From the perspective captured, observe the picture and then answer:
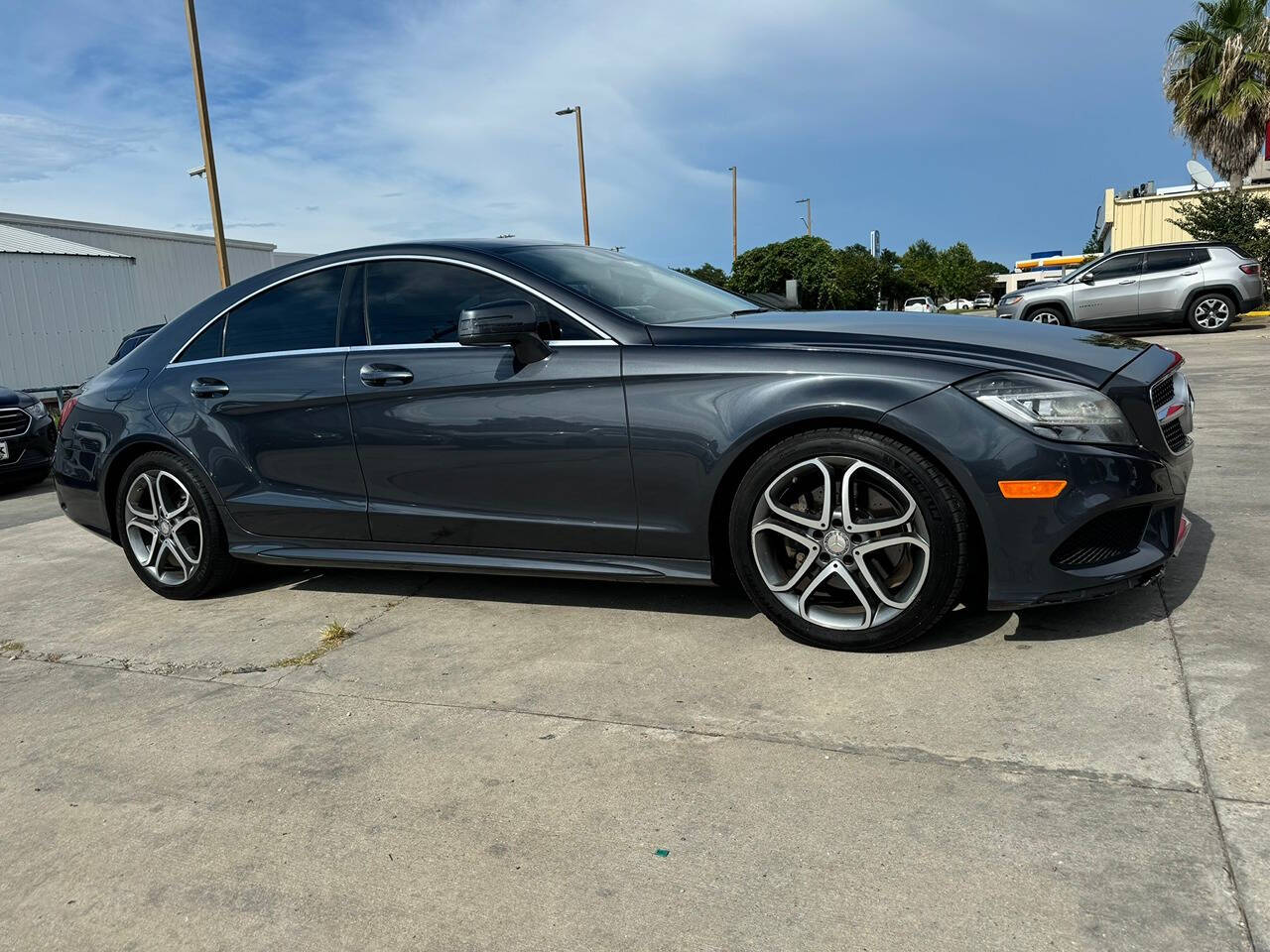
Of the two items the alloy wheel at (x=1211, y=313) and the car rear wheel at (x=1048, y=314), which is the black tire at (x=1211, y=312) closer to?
the alloy wheel at (x=1211, y=313)

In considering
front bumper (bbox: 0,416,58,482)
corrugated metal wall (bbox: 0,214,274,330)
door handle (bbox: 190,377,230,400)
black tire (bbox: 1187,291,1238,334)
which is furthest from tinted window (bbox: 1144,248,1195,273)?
corrugated metal wall (bbox: 0,214,274,330)

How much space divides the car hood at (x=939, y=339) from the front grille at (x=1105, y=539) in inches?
15.9

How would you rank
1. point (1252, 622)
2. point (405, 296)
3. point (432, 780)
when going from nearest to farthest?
point (432, 780) → point (1252, 622) → point (405, 296)

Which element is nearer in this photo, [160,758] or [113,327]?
[160,758]

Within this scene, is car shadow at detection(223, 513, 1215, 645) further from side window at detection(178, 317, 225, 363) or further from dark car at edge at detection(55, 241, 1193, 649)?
side window at detection(178, 317, 225, 363)

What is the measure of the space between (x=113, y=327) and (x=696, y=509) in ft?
89.6

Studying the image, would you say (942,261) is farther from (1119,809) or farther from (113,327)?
(1119,809)

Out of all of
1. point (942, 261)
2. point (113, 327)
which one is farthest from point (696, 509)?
point (942, 261)

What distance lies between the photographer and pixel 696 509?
11.1ft

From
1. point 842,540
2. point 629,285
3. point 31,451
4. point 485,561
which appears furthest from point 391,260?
point 31,451

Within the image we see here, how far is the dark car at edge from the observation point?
3016 millimetres

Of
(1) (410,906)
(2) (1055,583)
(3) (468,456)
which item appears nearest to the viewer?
(1) (410,906)

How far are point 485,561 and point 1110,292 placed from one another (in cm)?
1534

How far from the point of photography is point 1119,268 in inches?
644
